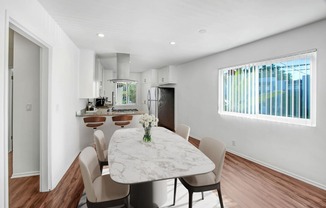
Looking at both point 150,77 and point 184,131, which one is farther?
point 150,77

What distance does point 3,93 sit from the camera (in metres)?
1.40

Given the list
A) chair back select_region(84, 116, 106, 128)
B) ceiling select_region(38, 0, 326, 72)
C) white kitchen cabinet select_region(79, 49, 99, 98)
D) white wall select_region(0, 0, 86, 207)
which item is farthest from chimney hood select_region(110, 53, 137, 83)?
chair back select_region(84, 116, 106, 128)

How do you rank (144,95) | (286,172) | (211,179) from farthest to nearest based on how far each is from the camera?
(144,95), (286,172), (211,179)

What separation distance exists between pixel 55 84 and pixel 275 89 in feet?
12.4

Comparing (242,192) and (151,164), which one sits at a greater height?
(151,164)

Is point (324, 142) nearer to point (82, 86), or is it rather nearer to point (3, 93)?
point (3, 93)

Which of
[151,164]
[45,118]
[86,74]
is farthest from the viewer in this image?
[86,74]

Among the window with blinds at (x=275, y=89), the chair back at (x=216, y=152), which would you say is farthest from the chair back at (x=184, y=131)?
the window with blinds at (x=275, y=89)

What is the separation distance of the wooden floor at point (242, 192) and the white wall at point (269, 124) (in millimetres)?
327

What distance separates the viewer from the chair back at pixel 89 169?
4.47ft

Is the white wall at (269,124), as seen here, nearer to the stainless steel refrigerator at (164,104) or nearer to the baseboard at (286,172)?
the baseboard at (286,172)

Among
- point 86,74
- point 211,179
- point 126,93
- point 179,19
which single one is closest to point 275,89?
point 179,19

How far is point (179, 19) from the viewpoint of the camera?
2.37 meters

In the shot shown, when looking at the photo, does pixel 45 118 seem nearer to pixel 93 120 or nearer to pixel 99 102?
pixel 93 120
